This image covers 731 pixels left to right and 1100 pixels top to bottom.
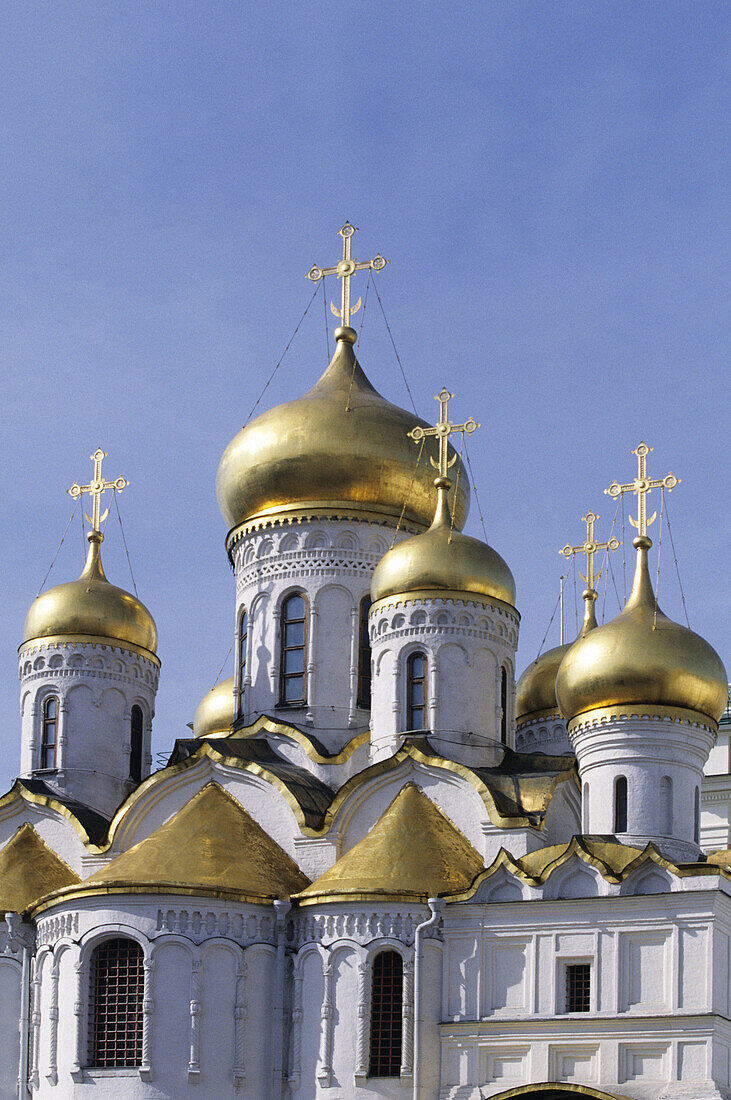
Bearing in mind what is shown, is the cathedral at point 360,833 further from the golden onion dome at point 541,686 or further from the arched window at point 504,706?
the golden onion dome at point 541,686

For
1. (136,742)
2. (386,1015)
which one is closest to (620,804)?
(386,1015)

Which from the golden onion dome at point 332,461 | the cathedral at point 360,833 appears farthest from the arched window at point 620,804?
the golden onion dome at point 332,461

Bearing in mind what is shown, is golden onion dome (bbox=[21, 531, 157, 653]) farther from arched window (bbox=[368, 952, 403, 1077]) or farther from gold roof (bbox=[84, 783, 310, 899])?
arched window (bbox=[368, 952, 403, 1077])

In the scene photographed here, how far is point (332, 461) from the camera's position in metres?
26.4

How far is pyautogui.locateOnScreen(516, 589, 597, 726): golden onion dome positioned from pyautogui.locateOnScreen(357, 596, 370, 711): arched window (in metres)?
4.11

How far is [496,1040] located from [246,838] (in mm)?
3842

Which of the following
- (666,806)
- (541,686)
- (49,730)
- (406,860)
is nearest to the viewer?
(406,860)

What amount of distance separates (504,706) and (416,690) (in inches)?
56.7

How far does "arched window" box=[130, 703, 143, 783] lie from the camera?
88.2 ft

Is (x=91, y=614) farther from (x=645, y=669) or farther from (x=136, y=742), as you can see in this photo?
(x=645, y=669)

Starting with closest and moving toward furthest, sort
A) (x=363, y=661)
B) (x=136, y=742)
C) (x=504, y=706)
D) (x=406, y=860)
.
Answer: (x=406, y=860) → (x=504, y=706) → (x=363, y=661) → (x=136, y=742)

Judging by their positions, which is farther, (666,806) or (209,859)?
(666,806)

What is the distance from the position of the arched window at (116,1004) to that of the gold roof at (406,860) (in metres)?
1.98

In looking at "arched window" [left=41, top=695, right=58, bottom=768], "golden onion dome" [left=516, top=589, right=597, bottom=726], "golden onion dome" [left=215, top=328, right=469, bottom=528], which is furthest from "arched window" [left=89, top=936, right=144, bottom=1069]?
"golden onion dome" [left=516, top=589, right=597, bottom=726]
